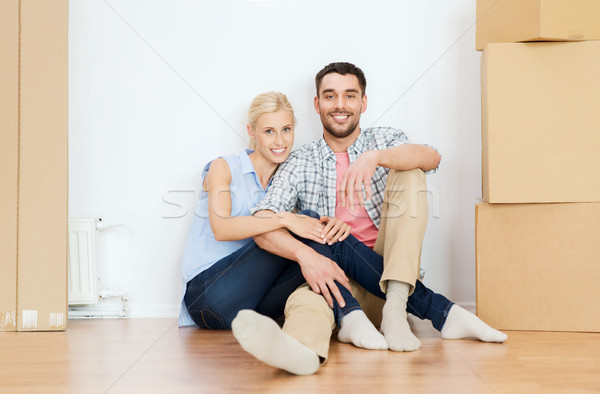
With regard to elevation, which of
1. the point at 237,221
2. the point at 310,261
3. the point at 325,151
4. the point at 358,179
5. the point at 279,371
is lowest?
the point at 279,371

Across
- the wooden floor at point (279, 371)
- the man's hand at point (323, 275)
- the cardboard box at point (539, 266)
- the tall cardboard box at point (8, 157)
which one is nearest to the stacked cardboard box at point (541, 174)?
the cardboard box at point (539, 266)

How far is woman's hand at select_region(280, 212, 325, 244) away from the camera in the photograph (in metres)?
1.67

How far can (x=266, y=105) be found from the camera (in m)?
1.87

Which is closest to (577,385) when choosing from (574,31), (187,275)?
(574,31)

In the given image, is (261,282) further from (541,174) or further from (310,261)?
(541,174)

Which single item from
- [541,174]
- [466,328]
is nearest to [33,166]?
[466,328]

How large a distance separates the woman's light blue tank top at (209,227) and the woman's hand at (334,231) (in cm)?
28

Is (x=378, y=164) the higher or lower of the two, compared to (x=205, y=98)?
lower

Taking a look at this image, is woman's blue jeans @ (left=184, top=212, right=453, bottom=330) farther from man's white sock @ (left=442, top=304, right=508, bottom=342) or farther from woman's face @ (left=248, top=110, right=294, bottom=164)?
woman's face @ (left=248, top=110, right=294, bottom=164)

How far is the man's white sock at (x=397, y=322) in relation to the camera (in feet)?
4.72

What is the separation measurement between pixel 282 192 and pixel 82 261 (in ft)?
2.46

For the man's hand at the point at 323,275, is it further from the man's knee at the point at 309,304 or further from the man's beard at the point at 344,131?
the man's beard at the point at 344,131

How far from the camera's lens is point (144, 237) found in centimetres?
208

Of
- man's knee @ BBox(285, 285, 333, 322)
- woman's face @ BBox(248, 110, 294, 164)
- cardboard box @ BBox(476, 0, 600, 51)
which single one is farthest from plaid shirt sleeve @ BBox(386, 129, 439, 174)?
man's knee @ BBox(285, 285, 333, 322)
